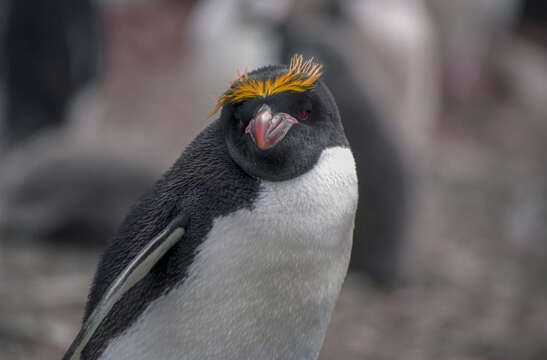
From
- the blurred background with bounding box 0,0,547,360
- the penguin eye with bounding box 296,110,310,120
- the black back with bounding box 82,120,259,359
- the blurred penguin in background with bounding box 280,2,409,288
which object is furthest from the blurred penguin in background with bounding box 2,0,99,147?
the penguin eye with bounding box 296,110,310,120

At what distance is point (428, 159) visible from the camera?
677cm

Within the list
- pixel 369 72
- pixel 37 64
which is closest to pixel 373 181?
pixel 369 72

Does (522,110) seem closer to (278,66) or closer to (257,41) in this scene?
(257,41)

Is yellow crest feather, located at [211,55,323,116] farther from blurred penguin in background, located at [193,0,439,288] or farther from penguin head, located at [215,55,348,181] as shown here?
blurred penguin in background, located at [193,0,439,288]

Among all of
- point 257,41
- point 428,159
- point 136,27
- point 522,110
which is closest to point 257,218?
point 257,41

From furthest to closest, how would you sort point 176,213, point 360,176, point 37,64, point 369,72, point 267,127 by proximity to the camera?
point 369,72 → point 37,64 → point 360,176 → point 176,213 → point 267,127

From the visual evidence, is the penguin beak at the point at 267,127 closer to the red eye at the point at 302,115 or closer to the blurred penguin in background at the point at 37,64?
the red eye at the point at 302,115

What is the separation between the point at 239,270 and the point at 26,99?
376 cm

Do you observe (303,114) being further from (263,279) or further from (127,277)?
(127,277)

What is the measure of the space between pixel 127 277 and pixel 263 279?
28 centimetres

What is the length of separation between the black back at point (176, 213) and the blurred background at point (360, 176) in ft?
3.70

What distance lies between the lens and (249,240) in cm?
171

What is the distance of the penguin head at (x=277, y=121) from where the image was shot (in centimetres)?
169

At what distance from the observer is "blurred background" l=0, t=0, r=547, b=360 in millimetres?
3857
